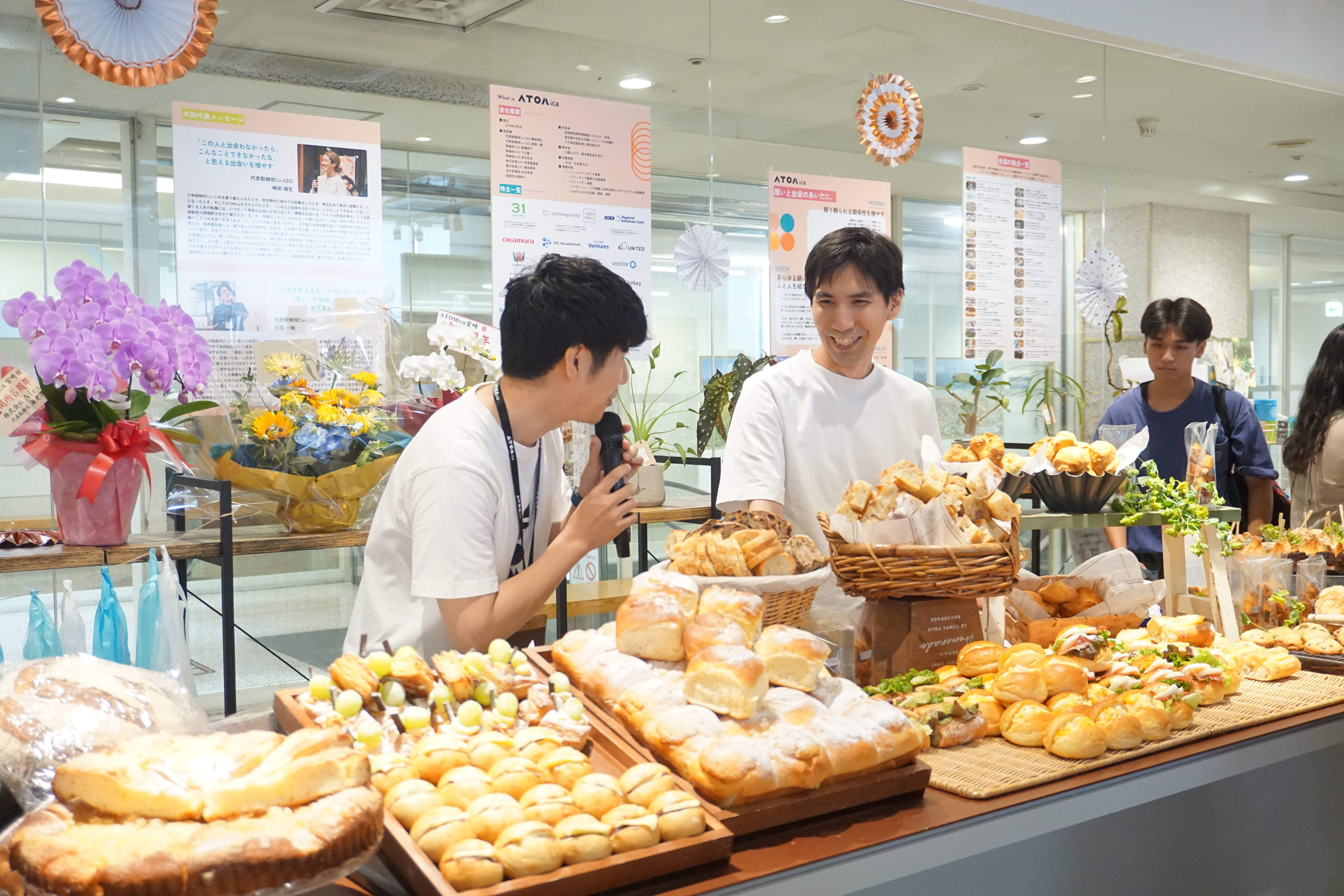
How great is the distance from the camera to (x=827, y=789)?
4.25 ft

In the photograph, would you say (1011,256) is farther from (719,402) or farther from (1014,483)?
(1014,483)

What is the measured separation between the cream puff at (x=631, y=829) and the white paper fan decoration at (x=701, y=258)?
352 cm

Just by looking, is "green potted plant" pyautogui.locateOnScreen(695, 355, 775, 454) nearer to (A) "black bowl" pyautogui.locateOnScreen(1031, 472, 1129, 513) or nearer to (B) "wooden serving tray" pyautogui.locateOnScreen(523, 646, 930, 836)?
(A) "black bowl" pyautogui.locateOnScreen(1031, 472, 1129, 513)

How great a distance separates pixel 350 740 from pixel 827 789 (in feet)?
1.78

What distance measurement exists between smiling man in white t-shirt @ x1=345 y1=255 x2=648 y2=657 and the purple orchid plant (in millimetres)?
691

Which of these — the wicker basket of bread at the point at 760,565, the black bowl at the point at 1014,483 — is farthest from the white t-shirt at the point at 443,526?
the black bowl at the point at 1014,483

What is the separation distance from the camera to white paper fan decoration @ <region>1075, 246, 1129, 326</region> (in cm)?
580

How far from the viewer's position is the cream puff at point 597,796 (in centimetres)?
114

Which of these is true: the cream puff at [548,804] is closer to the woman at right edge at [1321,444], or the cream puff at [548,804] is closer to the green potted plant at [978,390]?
the woman at right edge at [1321,444]

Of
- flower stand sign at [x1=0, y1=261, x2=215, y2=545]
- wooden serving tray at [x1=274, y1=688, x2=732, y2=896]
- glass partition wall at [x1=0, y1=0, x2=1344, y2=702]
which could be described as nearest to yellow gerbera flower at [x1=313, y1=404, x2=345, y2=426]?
flower stand sign at [x1=0, y1=261, x2=215, y2=545]

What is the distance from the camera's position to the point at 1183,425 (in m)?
4.20

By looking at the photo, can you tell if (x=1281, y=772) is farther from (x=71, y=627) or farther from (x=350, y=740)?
(x=71, y=627)

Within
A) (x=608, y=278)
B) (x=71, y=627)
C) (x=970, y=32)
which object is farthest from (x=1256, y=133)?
(x=71, y=627)

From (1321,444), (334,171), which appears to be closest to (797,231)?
(334,171)
